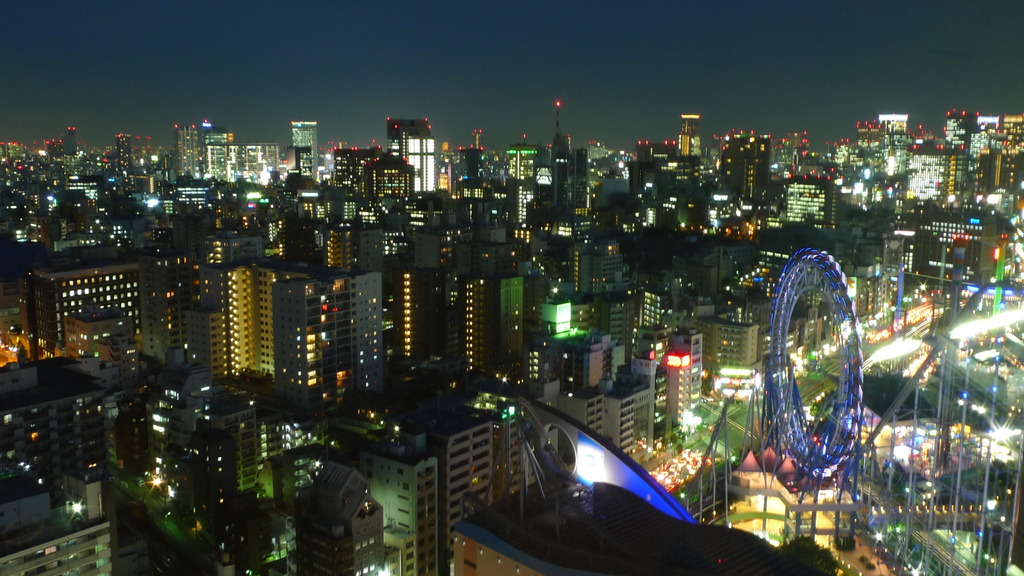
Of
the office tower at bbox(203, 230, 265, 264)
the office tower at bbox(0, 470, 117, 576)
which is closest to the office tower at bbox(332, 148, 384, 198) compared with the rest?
the office tower at bbox(203, 230, 265, 264)

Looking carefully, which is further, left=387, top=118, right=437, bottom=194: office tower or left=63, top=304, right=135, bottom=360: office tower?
left=387, top=118, right=437, bottom=194: office tower

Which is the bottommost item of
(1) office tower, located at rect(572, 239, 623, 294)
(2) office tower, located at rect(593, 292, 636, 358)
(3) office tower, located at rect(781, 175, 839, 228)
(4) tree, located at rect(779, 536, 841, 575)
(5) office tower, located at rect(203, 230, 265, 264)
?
(4) tree, located at rect(779, 536, 841, 575)

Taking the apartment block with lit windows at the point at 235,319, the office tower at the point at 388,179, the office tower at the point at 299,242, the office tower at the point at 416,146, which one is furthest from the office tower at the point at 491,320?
the office tower at the point at 416,146

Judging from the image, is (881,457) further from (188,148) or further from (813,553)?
(188,148)

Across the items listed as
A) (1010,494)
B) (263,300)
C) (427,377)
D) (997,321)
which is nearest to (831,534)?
(1010,494)

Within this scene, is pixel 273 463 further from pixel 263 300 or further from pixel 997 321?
pixel 997 321

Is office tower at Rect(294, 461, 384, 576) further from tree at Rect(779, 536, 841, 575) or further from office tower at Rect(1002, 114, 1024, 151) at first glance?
office tower at Rect(1002, 114, 1024, 151)

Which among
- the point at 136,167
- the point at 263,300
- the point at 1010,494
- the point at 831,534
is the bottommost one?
the point at 831,534
